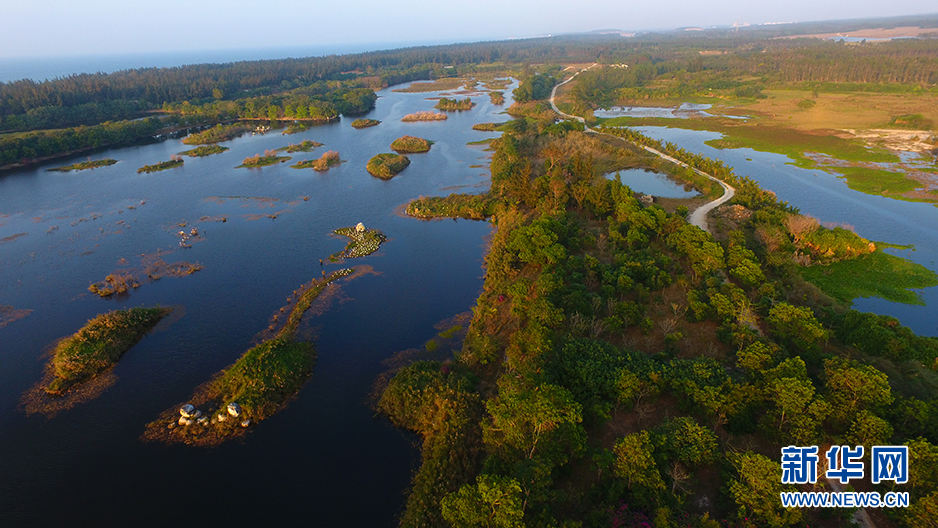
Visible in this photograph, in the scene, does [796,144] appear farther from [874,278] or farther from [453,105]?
[453,105]

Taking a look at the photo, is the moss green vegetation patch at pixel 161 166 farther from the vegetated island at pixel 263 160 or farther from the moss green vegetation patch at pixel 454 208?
the moss green vegetation patch at pixel 454 208

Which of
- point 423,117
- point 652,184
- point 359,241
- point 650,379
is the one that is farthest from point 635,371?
point 423,117

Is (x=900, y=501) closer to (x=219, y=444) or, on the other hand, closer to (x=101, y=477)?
(x=219, y=444)

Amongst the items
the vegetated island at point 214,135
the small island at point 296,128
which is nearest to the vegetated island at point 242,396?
the vegetated island at point 214,135

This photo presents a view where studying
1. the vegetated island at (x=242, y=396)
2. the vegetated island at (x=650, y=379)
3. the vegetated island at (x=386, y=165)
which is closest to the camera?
the vegetated island at (x=650, y=379)

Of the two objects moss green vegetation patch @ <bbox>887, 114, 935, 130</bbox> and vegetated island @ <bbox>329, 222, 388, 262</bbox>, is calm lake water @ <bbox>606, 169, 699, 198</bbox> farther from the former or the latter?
moss green vegetation patch @ <bbox>887, 114, 935, 130</bbox>

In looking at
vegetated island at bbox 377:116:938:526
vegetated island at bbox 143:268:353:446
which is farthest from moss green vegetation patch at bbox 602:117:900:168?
vegetated island at bbox 143:268:353:446
